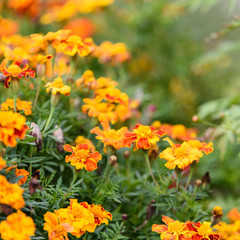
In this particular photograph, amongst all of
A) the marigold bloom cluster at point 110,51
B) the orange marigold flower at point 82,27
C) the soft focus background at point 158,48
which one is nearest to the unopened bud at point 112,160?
the marigold bloom cluster at point 110,51

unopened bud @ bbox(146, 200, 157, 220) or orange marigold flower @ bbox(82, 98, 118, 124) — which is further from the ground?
orange marigold flower @ bbox(82, 98, 118, 124)

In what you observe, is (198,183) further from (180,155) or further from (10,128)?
(10,128)

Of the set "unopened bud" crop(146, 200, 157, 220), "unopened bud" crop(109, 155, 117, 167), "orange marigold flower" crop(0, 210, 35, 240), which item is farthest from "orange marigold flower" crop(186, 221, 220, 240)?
"orange marigold flower" crop(0, 210, 35, 240)

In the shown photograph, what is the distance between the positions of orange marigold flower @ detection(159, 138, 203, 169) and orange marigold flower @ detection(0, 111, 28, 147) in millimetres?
386

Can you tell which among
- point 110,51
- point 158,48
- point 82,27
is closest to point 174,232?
point 110,51

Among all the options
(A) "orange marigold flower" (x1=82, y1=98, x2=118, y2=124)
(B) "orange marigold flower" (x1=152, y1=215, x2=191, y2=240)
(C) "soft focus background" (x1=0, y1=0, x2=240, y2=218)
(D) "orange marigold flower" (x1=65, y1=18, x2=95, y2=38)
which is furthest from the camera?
(D) "orange marigold flower" (x1=65, y1=18, x2=95, y2=38)

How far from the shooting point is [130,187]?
3.87ft

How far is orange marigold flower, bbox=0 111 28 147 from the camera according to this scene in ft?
2.58

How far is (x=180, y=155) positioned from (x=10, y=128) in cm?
46

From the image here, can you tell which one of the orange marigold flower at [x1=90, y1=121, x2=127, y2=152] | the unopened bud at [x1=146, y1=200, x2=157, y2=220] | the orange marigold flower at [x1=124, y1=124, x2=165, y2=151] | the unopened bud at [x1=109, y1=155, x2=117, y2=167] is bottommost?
the unopened bud at [x1=146, y1=200, x2=157, y2=220]

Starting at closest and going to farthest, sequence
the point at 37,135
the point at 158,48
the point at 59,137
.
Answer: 1. the point at 37,135
2. the point at 59,137
3. the point at 158,48

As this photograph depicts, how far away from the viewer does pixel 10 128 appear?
2.60 ft

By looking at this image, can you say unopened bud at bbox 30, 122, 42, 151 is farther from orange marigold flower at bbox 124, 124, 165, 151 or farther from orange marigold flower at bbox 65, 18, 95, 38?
orange marigold flower at bbox 65, 18, 95, 38

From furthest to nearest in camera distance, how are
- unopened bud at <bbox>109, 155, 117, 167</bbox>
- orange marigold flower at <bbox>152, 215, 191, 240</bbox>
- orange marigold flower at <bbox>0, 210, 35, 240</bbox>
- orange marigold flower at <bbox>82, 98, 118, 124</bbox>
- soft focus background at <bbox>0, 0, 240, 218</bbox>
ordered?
soft focus background at <bbox>0, 0, 240, 218</bbox> → orange marigold flower at <bbox>82, 98, 118, 124</bbox> → unopened bud at <bbox>109, 155, 117, 167</bbox> → orange marigold flower at <bbox>152, 215, 191, 240</bbox> → orange marigold flower at <bbox>0, 210, 35, 240</bbox>
